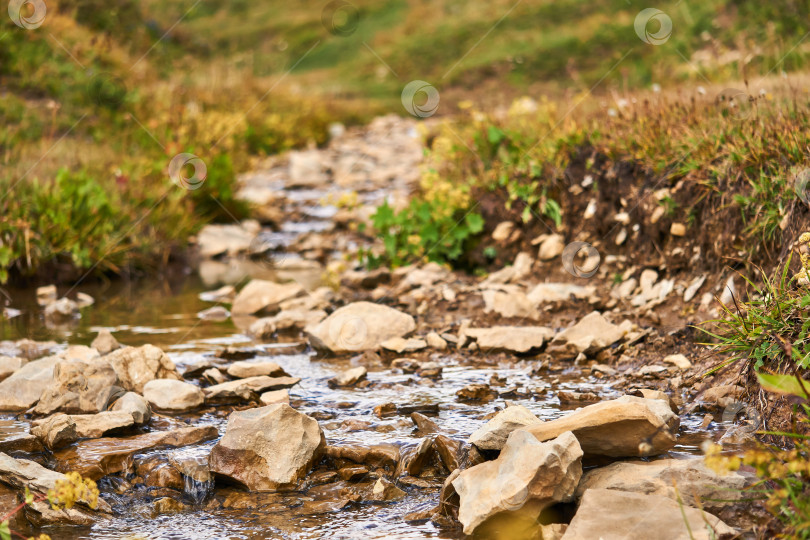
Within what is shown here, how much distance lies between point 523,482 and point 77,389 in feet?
8.53

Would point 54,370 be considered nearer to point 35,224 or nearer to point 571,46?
point 35,224

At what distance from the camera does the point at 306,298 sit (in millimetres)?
6527

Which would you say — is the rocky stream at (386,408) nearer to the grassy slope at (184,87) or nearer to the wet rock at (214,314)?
the wet rock at (214,314)

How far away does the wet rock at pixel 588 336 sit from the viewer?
4742mm

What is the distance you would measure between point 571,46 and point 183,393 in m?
25.0

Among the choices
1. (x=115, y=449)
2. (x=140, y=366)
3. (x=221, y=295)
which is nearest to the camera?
(x=115, y=449)

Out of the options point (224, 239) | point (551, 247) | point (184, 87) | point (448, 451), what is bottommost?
point (448, 451)

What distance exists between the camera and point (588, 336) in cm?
479

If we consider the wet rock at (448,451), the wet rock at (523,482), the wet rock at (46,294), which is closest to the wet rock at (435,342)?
the wet rock at (448,451)

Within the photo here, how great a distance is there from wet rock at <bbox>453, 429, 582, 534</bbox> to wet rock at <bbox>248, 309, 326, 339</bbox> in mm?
3322

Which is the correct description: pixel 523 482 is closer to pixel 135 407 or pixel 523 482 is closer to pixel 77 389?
pixel 135 407

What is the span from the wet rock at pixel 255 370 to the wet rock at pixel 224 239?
5.16m

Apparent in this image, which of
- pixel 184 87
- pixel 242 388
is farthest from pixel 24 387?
pixel 184 87

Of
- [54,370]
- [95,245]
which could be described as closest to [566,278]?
[54,370]
